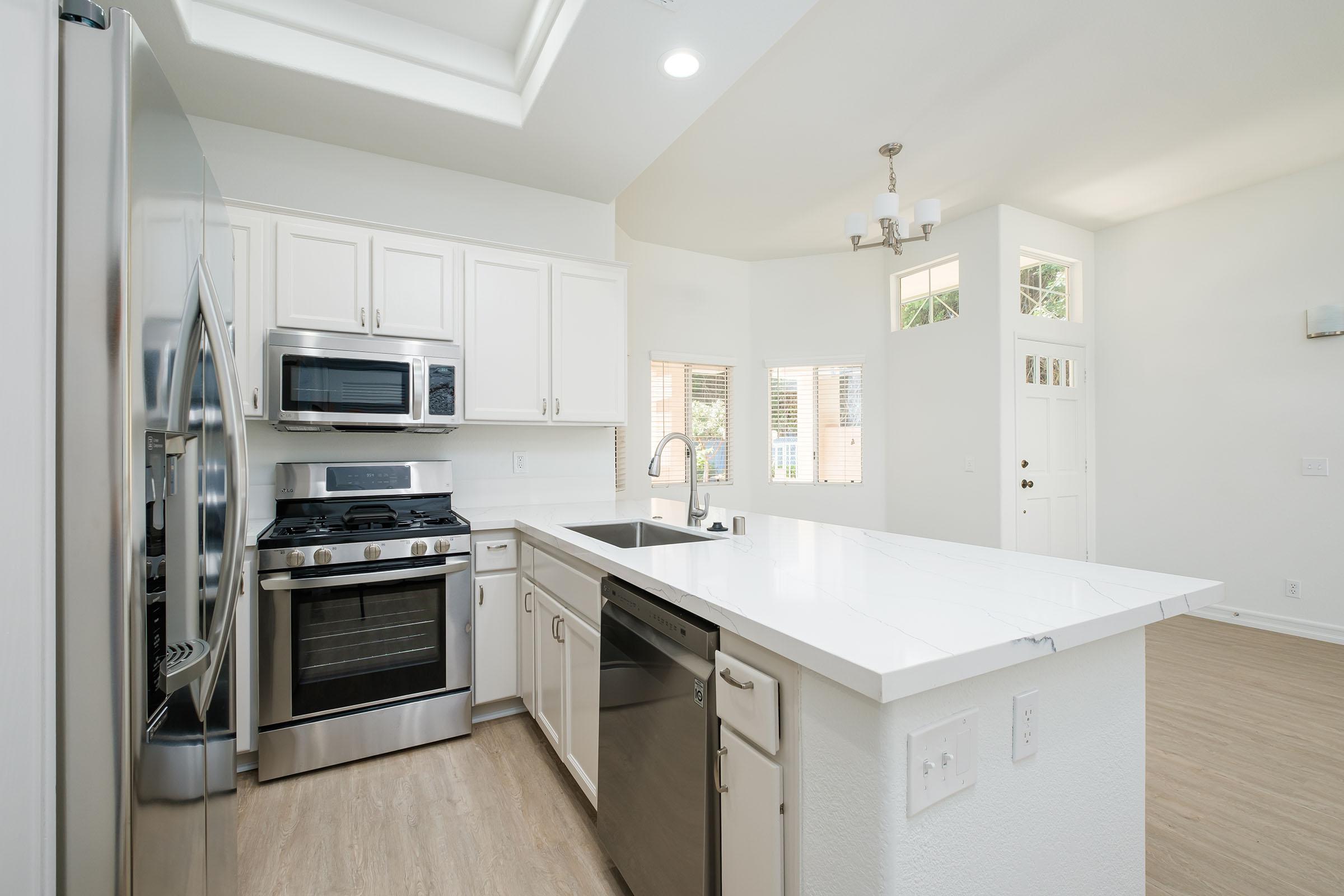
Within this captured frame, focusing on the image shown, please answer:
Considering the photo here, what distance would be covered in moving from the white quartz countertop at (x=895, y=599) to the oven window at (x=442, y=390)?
3.79 feet

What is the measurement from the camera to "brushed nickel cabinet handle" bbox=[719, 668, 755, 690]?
1.03 metres

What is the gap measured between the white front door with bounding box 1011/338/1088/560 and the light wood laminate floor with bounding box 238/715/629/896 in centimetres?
414

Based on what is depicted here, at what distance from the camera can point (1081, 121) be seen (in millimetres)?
3346

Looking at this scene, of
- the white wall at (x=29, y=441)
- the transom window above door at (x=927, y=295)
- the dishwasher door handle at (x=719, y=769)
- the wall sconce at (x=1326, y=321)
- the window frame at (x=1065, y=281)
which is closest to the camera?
the white wall at (x=29, y=441)

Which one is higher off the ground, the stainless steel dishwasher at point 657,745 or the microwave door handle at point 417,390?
the microwave door handle at point 417,390

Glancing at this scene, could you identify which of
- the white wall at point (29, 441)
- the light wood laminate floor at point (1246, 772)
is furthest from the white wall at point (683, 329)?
the white wall at point (29, 441)

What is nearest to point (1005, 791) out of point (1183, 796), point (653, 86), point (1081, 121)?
point (1183, 796)

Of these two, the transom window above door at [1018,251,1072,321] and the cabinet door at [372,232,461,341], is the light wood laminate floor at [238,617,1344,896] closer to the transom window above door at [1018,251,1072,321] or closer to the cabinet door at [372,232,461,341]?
the cabinet door at [372,232,461,341]

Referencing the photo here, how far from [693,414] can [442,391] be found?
3247 millimetres

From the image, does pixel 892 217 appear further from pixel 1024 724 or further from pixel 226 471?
pixel 226 471

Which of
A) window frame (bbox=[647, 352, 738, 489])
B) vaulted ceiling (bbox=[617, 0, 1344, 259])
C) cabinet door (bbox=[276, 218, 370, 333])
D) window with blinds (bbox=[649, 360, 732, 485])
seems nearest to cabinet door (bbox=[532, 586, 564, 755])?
cabinet door (bbox=[276, 218, 370, 333])

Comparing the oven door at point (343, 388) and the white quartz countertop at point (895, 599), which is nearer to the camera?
the white quartz countertop at point (895, 599)

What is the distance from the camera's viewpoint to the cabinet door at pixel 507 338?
288cm

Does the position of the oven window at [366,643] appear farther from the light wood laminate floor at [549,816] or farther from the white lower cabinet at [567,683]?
the white lower cabinet at [567,683]
